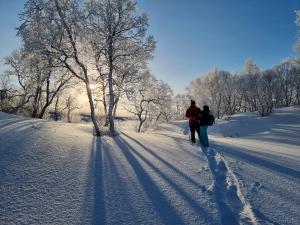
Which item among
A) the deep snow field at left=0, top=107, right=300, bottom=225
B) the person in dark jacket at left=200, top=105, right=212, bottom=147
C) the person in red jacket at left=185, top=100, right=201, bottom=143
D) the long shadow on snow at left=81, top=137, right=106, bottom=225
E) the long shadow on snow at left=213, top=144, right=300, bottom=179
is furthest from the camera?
the person in red jacket at left=185, top=100, right=201, bottom=143

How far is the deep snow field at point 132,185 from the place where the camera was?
4.43m

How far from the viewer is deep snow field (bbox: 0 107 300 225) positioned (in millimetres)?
4434

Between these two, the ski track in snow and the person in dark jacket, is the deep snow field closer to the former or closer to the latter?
the ski track in snow

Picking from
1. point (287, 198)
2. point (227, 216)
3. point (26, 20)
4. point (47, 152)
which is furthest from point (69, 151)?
point (26, 20)

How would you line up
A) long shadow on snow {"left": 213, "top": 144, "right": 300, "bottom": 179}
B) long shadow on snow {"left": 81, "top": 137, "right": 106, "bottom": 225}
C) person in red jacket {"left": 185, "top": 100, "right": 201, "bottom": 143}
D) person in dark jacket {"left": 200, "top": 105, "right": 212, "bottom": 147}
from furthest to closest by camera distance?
person in red jacket {"left": 185, "top": 100, "right": 201, "bottom": 143} → person in dark jacket {"left": 200, "top": 105, "right": 212, "bottom": 147} → long shadow on snow {"left": 213, "top": 144, "right": 300, "bottom": 179} → long shadow on snow {"left": 81, "top": 137, "right": 106, "bottom": 225}

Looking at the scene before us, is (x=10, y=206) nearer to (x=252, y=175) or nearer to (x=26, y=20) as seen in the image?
(x=252, y=175)

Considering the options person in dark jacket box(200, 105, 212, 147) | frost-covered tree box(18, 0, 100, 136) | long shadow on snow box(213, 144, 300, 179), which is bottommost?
long shadow on snow box(213, 144, 300, 179)

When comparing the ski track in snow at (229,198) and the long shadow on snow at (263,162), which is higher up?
the long shadow on snow at (263,162)

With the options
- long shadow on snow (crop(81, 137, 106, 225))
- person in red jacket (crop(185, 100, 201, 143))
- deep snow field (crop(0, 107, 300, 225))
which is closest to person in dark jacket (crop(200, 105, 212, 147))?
person in red jacket (crop(185, 100, 201, 143))

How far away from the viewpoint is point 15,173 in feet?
18.4

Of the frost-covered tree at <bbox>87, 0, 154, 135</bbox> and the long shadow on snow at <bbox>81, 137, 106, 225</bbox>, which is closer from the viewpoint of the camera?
the long shadow on snow at <bbox>81, 137, 106, 225</bbox>

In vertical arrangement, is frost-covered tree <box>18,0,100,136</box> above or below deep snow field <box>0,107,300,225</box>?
above

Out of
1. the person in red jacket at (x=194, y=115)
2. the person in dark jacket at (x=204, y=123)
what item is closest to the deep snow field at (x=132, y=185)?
the person in dark jacket at (x=204, y=123)

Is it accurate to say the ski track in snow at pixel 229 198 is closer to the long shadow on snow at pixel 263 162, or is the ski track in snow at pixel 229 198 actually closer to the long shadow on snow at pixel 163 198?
the long shadow on snow at pixel 163 198
